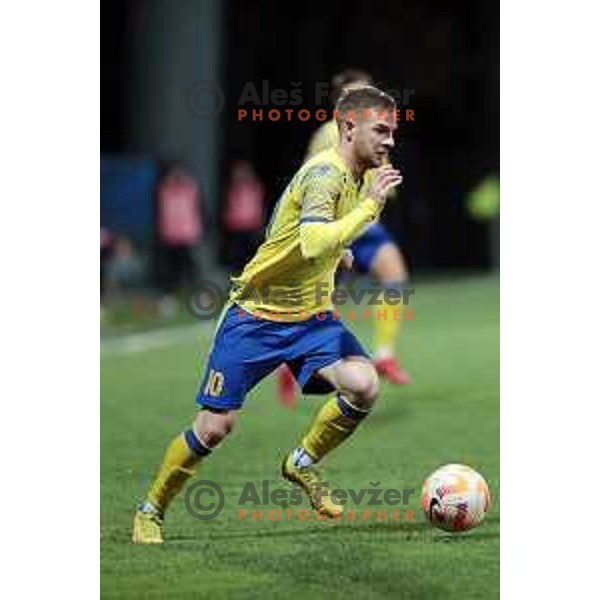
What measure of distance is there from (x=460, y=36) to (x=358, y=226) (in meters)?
18.2

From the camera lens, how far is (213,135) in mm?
22406

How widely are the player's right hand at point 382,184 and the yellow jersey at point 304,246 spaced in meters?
0.05

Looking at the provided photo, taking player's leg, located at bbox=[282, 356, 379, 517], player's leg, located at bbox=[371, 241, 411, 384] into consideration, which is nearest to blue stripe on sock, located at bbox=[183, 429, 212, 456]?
player's leg, located at bbox=[282, 356, 379, 517]

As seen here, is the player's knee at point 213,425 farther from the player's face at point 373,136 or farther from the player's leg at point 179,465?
the player's face at point 373,136

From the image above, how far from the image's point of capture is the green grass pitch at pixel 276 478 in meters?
7.54

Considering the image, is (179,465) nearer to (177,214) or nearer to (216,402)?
(216,402)

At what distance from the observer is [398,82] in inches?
955
